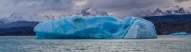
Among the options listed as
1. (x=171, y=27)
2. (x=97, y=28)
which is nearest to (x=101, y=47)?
(x=97, y=28)

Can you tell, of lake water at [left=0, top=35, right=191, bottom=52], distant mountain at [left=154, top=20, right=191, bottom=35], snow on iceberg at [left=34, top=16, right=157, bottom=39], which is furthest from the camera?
distant mountain at [left=154, top=20, right=191, bottom=35]

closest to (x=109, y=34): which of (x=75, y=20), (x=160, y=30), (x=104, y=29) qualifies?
(x=104, y=29)

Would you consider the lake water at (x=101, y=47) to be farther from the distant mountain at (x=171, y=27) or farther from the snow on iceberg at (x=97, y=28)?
the distant mountain at (x=171, y=27)

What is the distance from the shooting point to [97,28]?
2312 inches

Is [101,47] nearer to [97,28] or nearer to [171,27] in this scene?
[97,28]

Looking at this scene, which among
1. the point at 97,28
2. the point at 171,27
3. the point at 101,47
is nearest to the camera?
the point at 101,47

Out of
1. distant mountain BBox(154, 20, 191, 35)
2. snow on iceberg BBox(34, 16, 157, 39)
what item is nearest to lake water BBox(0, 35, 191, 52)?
snow on iceberg BBox(34, 16, 157, 39)

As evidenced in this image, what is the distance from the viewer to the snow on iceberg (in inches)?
2307

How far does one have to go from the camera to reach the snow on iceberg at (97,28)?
5859 centimetres

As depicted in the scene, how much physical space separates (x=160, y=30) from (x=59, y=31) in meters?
110

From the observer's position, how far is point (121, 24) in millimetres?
61250

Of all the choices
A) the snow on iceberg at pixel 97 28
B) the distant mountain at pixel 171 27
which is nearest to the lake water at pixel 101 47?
the snow on iceberg at pixel 97 28

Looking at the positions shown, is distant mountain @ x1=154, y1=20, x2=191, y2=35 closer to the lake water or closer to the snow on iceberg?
the snow on iceberg

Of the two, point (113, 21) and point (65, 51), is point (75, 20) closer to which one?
point (113, 21)
